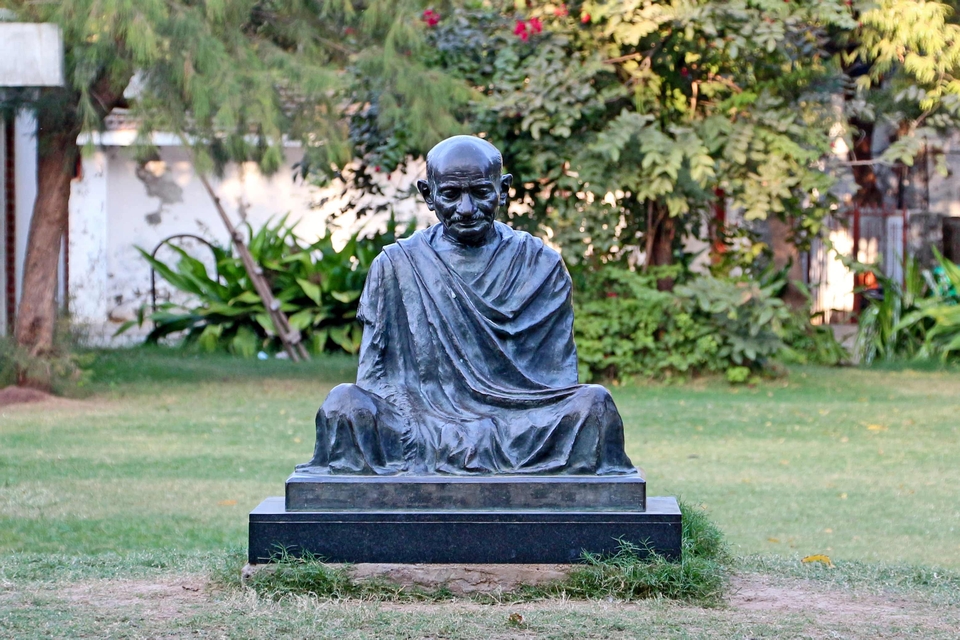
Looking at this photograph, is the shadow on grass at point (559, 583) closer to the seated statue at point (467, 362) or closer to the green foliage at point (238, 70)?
the seated statue at point (467, 362)

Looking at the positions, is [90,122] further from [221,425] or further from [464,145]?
[464,145]

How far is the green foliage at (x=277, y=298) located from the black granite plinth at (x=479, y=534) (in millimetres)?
10832

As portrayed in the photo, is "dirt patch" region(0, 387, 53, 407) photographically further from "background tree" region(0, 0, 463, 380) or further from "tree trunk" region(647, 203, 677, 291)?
"tree trunk" region(647, 203, 677, 291)

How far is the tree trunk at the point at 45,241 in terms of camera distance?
1149 cm

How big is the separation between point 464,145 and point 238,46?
6.12 meters

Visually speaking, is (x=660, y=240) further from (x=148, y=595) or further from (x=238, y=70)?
(x=148, y=595)

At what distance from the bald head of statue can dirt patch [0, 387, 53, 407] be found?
7154mm

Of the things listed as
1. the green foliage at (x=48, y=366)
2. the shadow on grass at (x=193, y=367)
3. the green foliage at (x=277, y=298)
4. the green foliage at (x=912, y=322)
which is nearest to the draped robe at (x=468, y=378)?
the green foliage at (x=48, y=366)

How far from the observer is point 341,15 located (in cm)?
1201

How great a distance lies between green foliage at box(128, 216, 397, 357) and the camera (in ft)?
52.2

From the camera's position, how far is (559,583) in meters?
4.82

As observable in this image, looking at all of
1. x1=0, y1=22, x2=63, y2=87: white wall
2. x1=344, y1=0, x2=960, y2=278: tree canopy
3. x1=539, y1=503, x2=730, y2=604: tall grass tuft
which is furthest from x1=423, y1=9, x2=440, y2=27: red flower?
x1=539, y1=503, x2=730, y2=604: tall grass tuft

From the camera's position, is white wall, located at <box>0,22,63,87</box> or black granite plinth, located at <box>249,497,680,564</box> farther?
white wall, located at <box>0,22,63,87</box>

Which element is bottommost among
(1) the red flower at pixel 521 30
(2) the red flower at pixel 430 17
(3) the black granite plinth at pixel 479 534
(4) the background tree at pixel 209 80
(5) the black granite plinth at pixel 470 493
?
(3) the black granite plinth at pixel 479 534
